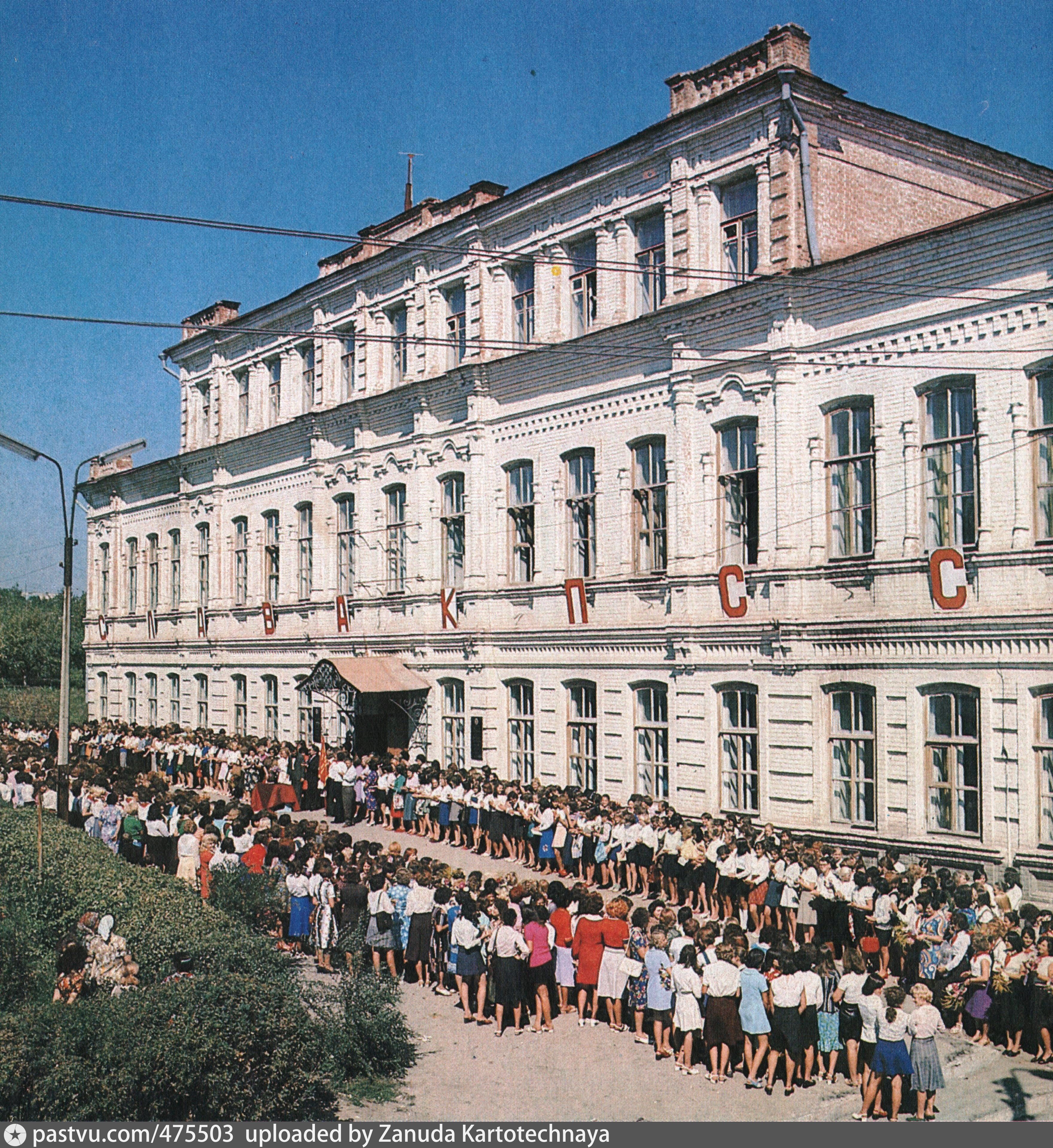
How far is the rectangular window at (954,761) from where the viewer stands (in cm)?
1903

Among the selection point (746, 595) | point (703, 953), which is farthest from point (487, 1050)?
point (746, 595)

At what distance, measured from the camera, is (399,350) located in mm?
33656

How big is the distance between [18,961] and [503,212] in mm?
20652

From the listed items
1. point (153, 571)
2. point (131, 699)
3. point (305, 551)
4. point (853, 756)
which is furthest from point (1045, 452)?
point (131, 699)

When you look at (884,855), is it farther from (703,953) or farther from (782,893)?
(703,953)

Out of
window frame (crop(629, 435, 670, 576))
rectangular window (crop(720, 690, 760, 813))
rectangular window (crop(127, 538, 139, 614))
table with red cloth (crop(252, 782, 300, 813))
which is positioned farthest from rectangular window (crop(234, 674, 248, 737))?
rectangular window (crop(720, 690, 760, 813))

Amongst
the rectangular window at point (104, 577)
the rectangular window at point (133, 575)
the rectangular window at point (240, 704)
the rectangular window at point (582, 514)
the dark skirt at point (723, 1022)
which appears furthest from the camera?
the rectangular window at point (104, 577)

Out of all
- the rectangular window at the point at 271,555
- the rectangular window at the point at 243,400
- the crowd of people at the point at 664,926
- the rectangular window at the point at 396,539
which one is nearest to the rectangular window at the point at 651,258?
the rectangular window at the point at 396,539

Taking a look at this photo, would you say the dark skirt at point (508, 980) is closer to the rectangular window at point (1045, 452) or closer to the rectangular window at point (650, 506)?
the rectangular window at point (1045, 452)

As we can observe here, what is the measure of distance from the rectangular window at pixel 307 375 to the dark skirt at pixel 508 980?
2615cm

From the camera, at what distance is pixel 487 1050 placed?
13695mm

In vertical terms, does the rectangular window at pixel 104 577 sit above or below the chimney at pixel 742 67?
below

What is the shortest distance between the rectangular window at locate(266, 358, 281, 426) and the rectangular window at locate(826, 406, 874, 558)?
22.9 metres
